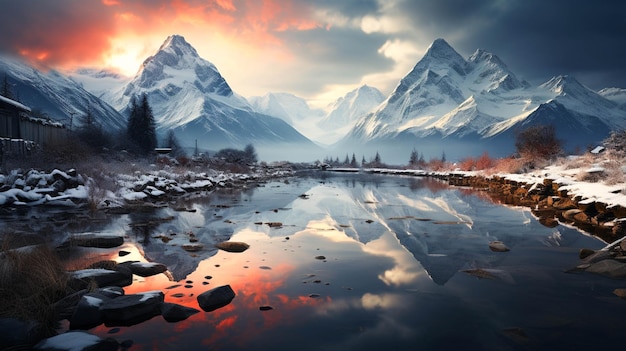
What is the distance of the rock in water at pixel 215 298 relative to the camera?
304 inches

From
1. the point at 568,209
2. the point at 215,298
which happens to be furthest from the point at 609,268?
the point at 568,209

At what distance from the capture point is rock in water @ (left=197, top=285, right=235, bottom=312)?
25.4 feet

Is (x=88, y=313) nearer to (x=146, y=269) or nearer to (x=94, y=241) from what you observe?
(x=146, y=269)

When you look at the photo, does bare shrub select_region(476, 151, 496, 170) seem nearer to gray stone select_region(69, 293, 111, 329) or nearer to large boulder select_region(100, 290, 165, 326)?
large boulder select_region(100, 290, 165, 326)

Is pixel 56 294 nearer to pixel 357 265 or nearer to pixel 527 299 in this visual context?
pixel 357 265

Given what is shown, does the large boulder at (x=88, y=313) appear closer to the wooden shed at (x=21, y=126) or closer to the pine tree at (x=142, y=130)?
the wooden shed at (x=21, y=126)

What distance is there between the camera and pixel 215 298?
7.93 metres

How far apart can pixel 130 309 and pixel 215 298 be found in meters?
1.72

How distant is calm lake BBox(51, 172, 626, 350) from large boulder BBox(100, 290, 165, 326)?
0.84 ft

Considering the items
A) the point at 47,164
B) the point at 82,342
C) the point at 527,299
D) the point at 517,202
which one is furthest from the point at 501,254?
the point at 47,164

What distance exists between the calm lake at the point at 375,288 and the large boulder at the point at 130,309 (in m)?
→ 0.25

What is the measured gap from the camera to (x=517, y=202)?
94.3ft

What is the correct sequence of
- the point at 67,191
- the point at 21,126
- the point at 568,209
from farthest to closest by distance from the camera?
1. the point at 21,126
2. the point at 67,191
3. the point at 568,209

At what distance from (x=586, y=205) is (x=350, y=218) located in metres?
12.9
